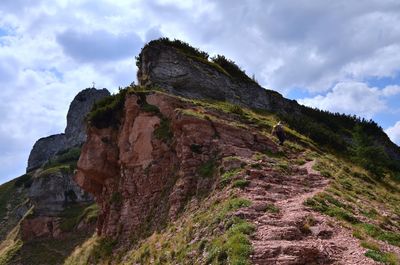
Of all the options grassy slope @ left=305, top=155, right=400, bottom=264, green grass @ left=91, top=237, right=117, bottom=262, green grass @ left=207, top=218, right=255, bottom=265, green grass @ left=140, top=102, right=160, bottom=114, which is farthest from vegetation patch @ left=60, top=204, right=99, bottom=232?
green grass @ left=207, top=218, right=255, bottom=265

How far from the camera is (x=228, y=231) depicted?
17.4m

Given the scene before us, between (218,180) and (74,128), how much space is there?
8406cm

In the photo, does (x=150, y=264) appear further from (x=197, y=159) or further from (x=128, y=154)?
(x=128, y=154)

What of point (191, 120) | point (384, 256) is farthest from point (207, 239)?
point (191, 120)

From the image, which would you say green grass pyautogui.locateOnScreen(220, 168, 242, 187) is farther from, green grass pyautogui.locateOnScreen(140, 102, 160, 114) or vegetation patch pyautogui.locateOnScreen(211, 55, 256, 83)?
vegetation patch pyautogui.locateOnScreen(211, 55, 256, 83)

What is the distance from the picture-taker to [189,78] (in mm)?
37312

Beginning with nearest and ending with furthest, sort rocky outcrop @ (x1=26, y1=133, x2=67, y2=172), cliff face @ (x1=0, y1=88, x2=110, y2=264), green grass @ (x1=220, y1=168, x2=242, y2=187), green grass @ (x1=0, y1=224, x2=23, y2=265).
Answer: green grass @ (x1=220, y1=168, x2=242, y2=187), cliff face @ (x1=0, y1=88, x2=110, y2=264), green grass @ (x1=0, y1=224, x2=23, y2=265), rocky outcrop @ (x1=26, y1=133, x2=67, y2=172)

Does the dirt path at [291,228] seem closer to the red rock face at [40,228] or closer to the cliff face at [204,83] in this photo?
the cliff face at [204,83]

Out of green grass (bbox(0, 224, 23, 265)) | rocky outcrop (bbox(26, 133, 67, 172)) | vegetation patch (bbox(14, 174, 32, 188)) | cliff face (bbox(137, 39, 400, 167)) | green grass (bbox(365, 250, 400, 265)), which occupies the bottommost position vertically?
green grass (bbox(365, 250, 400, 265))

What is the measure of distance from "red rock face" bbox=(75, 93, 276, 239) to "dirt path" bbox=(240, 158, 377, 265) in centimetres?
324

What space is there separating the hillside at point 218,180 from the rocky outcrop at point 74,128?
197 feet

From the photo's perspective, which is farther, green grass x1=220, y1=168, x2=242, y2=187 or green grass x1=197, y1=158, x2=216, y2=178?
green grass x1=197, y1=158, x2=216, y2=178

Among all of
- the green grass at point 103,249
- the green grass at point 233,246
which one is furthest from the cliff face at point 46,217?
the green grass at point 233,246

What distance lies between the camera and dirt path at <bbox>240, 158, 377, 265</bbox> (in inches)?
592
